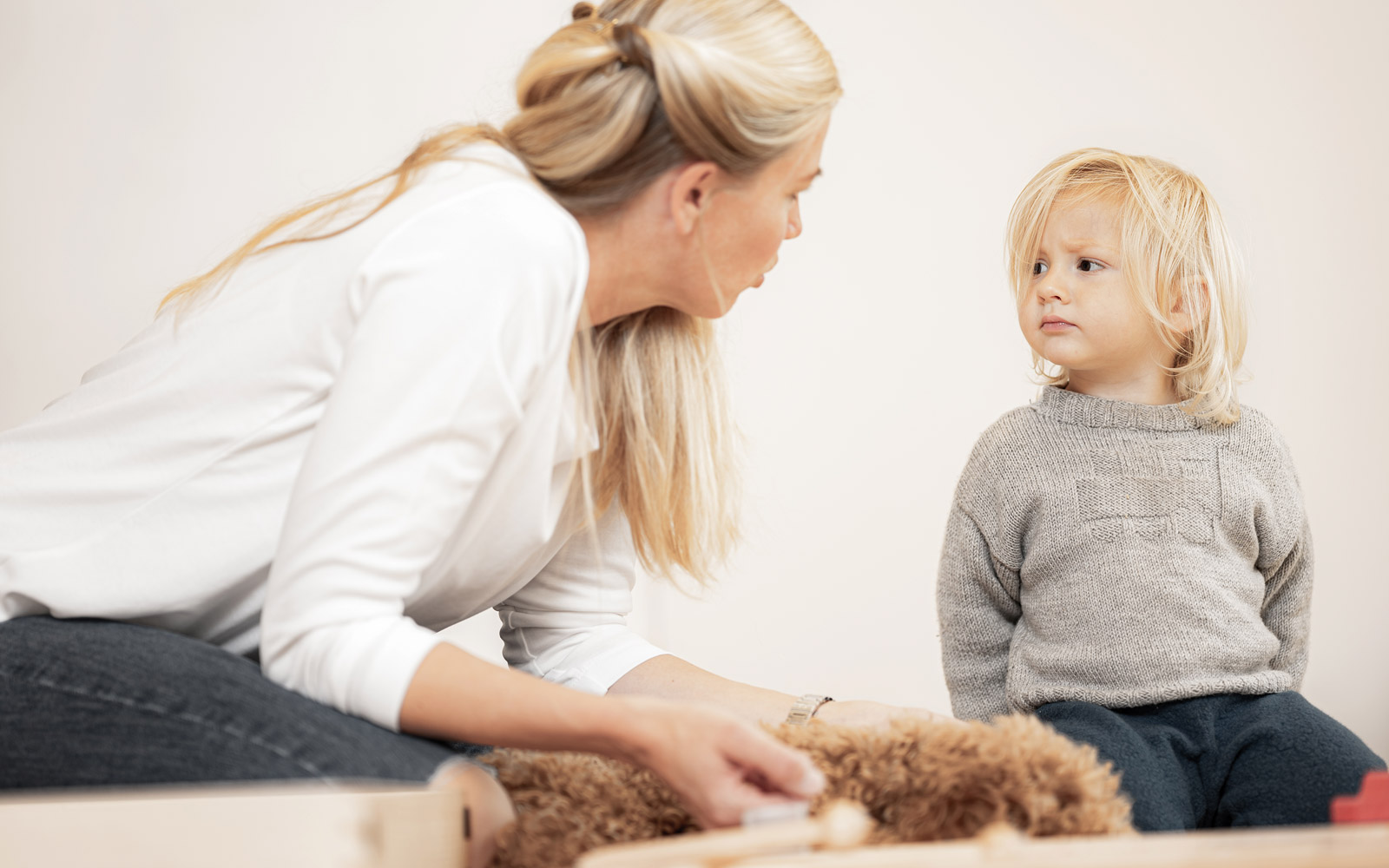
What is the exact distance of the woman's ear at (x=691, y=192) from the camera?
84 centimetres

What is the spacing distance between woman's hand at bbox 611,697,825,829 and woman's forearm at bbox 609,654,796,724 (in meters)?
0.34

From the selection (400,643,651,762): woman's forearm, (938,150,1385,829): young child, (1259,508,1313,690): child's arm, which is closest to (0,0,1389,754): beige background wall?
(938,150,1385,829): young child

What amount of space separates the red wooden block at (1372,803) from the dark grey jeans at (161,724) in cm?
55

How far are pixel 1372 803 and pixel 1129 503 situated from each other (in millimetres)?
614

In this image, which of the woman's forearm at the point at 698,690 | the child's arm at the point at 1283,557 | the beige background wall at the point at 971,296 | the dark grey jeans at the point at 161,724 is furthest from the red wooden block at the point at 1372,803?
the beige background wall at the point at 971,296

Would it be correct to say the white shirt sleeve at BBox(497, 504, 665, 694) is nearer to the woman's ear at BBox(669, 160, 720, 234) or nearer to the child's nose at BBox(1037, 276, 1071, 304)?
the woman's ear at BBox(669, 160, 720, 234)

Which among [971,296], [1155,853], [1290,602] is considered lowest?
[1290,602]

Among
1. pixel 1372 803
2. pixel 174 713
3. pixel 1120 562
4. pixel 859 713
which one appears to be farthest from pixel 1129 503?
pixel 174 713

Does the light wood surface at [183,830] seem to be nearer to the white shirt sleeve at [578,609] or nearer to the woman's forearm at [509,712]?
the woman's forearm at [509,712]

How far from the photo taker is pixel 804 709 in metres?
0.95

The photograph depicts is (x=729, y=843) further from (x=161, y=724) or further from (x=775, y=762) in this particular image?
(x=161, y=724)

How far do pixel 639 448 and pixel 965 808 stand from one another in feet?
1.45

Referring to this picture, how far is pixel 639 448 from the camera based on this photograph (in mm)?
1004

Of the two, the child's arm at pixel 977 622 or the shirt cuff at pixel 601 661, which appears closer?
the shirt cuff at pixel 601 661
